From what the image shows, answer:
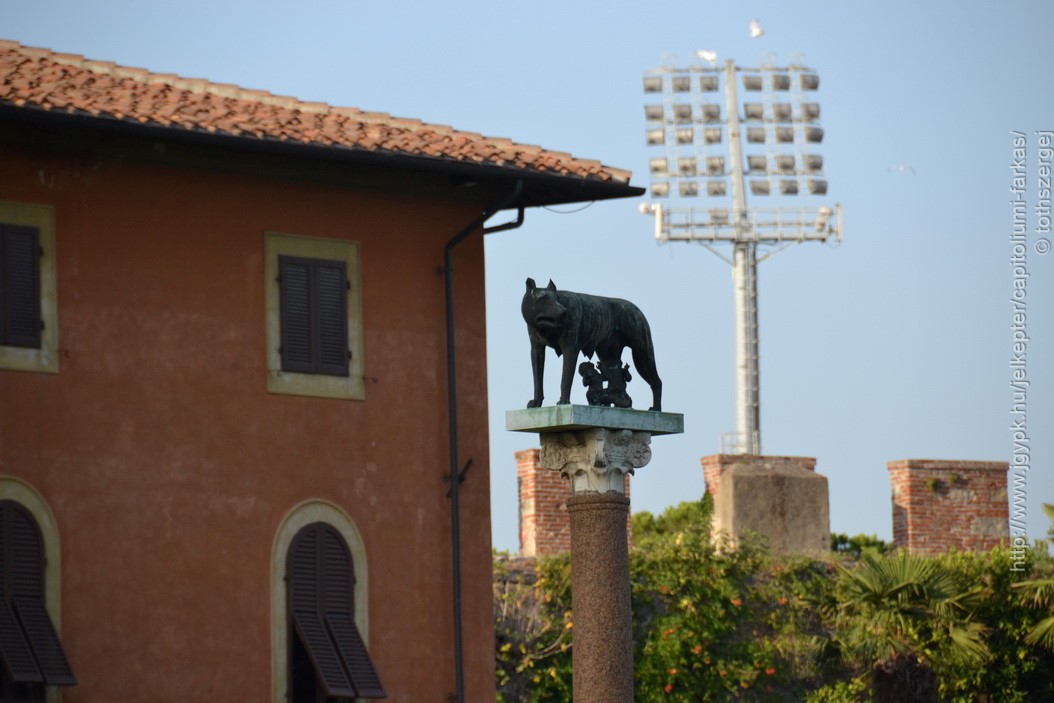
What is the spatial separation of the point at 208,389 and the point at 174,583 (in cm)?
153

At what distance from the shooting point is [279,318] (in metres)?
18.4

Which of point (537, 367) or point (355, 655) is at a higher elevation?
point (537, 367)

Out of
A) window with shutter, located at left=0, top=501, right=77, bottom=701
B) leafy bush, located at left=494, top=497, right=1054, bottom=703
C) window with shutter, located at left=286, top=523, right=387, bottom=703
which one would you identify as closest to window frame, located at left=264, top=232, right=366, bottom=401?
window with shutter, located at left=286, top=523, right=387, bottom=703

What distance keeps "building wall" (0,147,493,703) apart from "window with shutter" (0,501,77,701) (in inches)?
8.5

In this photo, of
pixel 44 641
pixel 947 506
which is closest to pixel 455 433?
pixel 44 641

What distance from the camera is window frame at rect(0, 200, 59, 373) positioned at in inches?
674

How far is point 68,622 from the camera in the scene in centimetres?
1688

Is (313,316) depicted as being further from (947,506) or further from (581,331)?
(947,506)

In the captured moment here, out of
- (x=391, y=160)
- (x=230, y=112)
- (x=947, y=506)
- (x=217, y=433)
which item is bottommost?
(x=947, y=506)

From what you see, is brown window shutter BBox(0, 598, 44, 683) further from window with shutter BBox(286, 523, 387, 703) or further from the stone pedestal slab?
the stone pedestal slab

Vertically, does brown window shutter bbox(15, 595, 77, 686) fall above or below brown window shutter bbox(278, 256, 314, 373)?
below

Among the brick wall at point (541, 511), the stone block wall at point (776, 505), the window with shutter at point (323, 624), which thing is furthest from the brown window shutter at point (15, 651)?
the stone block wall at point (776, 505)

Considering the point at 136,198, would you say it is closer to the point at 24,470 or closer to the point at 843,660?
the point at 24,470

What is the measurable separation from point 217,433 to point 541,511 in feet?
24.6
